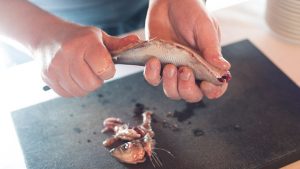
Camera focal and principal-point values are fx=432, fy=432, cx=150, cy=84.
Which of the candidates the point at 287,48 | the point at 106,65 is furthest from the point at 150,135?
the point at 287,48

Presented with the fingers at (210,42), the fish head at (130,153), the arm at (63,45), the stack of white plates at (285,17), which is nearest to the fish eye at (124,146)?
the fish head at (130,153)

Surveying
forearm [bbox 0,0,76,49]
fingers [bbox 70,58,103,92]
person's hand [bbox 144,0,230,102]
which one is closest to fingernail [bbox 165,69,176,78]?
person's hand [bbox 144,0,230,102]

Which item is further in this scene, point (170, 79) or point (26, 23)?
point (26, 23)

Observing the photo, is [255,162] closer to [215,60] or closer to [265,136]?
[265,136]

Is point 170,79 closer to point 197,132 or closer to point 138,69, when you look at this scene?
point 197,132

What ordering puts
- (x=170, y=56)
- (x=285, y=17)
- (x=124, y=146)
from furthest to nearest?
(x=285, y=17) → (x=124, y=146) → (x=170, y=56)

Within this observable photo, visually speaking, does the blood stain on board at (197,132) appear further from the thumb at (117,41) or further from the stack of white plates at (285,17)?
the stack of white plates at (285,17)

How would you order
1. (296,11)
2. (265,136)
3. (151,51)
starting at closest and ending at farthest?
(151,51), (265,136), (296,11)

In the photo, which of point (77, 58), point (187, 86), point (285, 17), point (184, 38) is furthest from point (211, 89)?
point (285, 17)
